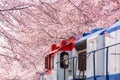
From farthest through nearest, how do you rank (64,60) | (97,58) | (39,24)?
1. (39,24)
2. (64,60)
3. (97,58)

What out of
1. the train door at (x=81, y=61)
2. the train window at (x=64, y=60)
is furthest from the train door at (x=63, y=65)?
the train door at (x=81, y=61)

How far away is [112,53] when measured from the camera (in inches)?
340

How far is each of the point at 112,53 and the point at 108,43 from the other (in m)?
0.79

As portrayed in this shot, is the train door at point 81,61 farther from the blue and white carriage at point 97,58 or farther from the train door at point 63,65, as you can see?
the train door at point 63,65

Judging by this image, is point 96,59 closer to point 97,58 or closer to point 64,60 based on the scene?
point 97,58

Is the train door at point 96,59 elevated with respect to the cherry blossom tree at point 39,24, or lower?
lower

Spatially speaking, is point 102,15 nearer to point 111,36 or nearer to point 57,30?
point 57,30

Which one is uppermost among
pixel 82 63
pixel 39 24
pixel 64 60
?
pixel 39 24

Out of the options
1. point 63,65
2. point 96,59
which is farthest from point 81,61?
point 63,65

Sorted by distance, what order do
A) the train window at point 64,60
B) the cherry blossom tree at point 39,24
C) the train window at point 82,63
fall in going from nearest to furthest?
the cherry blossom tree at point 39,24 → the train window at point 82,63 → the train window at point 64,60

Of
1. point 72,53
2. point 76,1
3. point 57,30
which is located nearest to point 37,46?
point 57,30

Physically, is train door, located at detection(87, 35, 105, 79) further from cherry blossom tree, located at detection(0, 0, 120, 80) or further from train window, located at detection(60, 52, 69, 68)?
train window, located at detection(60, 52, 69, 68)

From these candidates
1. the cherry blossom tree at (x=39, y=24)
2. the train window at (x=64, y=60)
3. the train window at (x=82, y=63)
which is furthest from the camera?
the train window at (x=64, y=60)

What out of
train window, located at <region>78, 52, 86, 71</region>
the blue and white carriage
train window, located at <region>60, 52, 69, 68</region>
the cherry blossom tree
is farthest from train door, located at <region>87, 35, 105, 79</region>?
train window, located at <region>60, 52, 69, 68</region>
